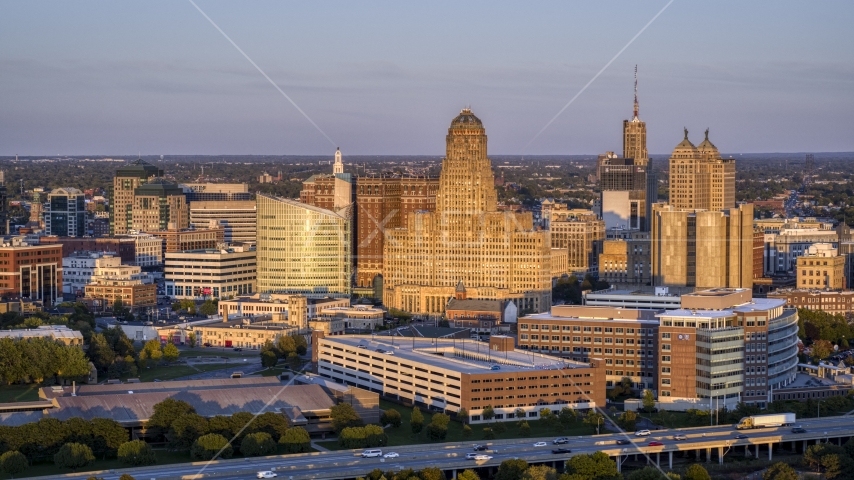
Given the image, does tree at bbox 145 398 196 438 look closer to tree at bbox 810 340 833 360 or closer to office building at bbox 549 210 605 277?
tree at bbox 810 340 833 360

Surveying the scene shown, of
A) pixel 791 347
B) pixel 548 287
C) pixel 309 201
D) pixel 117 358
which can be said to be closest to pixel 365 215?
pixel 309 201

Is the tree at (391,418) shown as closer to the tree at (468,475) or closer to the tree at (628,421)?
the tree at (628,421)

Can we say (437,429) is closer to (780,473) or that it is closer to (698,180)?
(780,473)

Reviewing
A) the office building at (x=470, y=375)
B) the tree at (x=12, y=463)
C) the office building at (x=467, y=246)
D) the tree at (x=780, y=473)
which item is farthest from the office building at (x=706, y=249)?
the tree at (x=12, y=463)

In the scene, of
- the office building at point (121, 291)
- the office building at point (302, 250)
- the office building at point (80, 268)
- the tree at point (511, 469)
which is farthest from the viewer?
the office building at point (80, 268)

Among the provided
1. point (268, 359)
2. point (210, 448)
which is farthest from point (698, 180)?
point (210, 448)

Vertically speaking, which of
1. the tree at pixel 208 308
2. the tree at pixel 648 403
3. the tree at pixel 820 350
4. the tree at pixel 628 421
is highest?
the tree at pixel 208 308

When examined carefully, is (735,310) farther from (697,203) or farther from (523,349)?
(697,203)
